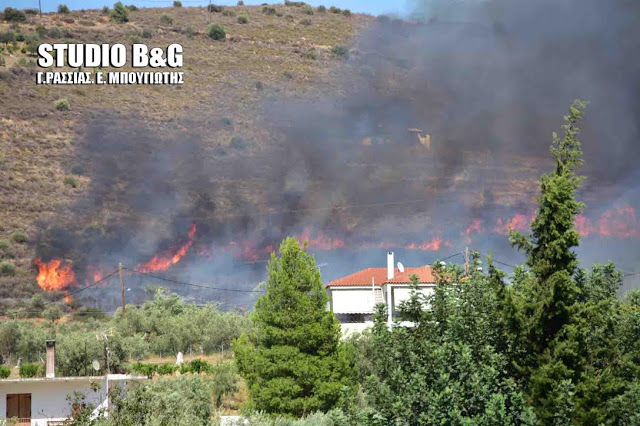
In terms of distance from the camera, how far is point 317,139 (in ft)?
583

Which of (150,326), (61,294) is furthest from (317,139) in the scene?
(150,326)

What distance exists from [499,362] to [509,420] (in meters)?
1.50

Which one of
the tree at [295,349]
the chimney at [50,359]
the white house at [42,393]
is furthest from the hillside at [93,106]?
the tree at [295,349]

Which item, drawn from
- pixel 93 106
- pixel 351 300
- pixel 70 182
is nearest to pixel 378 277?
Answer: pixel 351 300

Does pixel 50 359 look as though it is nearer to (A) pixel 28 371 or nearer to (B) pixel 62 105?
(A) pixel 28 371

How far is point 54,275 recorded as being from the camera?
134 meters

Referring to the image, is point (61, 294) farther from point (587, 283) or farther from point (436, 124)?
point (587, 283)

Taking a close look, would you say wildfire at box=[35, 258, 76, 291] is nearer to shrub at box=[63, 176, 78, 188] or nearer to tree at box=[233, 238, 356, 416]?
shrub at box=[63, 176, 78, 188]

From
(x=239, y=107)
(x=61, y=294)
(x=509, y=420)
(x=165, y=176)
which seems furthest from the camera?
(x=239, y=107)

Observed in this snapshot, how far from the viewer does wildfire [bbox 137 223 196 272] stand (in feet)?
469

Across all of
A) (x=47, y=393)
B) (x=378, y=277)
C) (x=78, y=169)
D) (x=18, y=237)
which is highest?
(x=78, y=169)

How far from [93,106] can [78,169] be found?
16.6 m

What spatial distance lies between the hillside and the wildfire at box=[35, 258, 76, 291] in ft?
4.41

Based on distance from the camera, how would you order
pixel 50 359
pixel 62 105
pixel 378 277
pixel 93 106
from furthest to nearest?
pixel 93 106 < pixel 62 105 < pixel 378 277 < pixel 50 359
